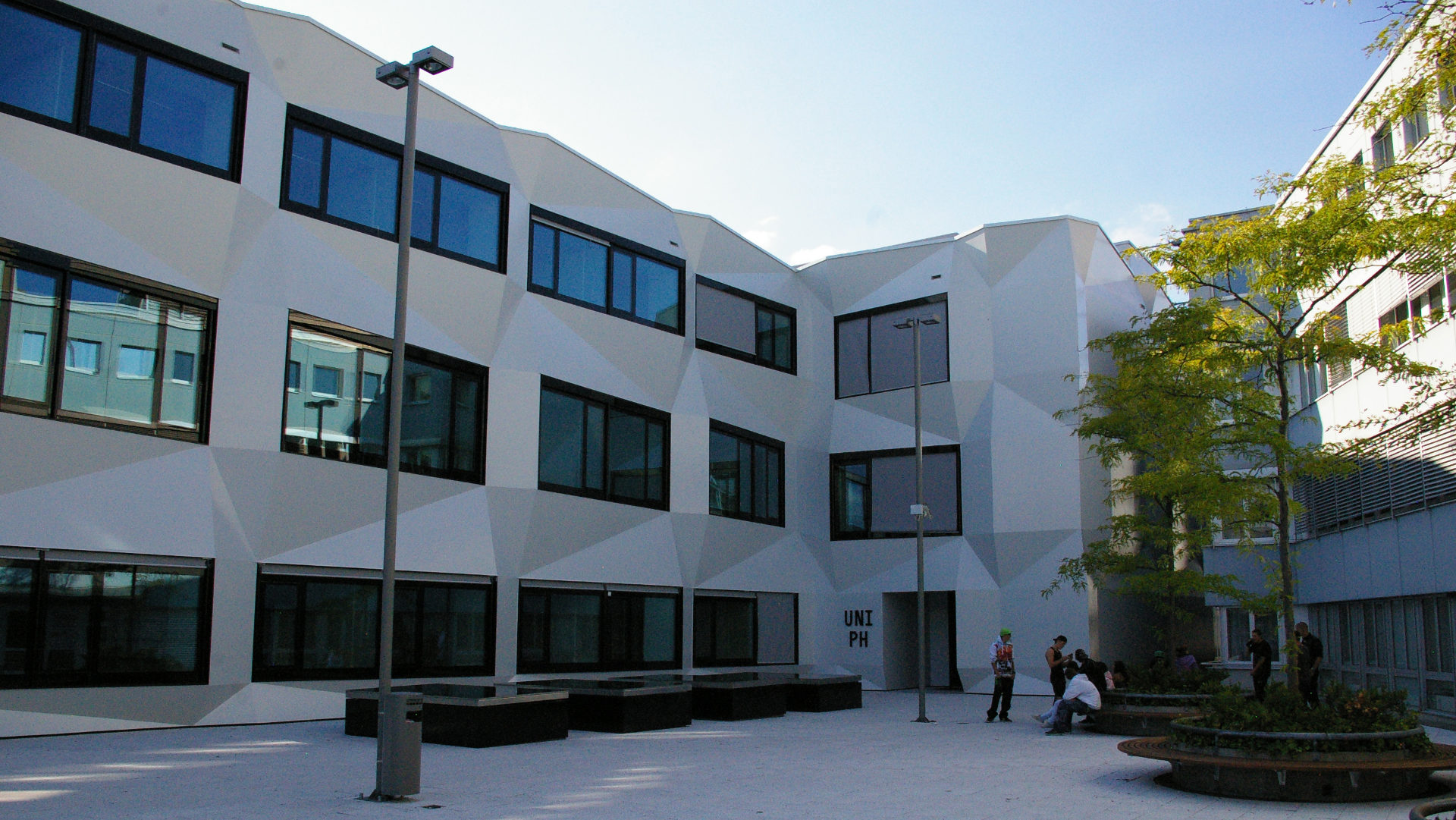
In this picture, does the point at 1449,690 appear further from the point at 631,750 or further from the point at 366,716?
the point at 366,716

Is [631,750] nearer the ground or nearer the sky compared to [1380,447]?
nearer the ground

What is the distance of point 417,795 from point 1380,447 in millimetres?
19028

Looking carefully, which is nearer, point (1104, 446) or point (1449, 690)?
point (1449, 690)

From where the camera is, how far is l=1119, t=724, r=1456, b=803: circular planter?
1108cm

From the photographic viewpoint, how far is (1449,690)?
1964 centimetres

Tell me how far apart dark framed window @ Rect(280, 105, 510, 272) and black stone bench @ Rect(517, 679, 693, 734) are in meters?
7.80

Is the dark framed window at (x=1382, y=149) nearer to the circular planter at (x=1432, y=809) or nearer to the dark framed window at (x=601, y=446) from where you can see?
the dark framed window at (x=601, y=446)

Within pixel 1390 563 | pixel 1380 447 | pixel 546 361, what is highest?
pixel 546 361

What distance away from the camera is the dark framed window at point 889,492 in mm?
29938

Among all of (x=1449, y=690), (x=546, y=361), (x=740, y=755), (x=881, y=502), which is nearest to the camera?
(x=740, y=755)

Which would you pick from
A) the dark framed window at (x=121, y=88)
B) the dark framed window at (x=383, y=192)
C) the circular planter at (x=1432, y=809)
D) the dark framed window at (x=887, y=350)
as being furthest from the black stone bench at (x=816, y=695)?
the circular planter at (x=1432, y=809)

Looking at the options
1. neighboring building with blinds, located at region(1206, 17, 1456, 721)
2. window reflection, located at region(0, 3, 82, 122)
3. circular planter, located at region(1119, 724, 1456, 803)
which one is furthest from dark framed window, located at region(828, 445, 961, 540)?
window reflection, located at region(0, 3, 82, 122)

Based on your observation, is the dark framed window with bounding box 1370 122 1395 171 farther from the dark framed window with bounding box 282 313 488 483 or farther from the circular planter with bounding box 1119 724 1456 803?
the dark framed window with bounding box 282 313 488 483

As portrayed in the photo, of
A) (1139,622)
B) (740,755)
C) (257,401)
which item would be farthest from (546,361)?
(1139,622)
